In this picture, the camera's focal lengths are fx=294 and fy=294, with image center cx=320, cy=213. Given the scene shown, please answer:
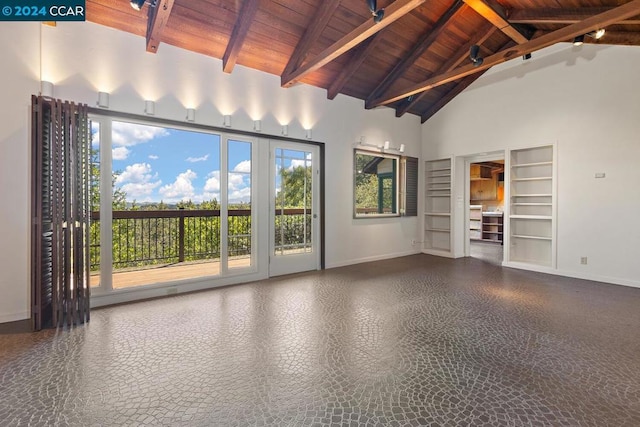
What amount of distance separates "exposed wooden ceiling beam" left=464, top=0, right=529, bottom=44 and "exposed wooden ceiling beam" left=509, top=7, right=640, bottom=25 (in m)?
0.15

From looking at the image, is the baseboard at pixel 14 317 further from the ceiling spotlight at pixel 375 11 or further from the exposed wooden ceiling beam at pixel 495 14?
the exposed wooden ceiling beam at pixel 495 14

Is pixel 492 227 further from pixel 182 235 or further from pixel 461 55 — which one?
pixel 182 235

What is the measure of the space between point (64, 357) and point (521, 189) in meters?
7.11

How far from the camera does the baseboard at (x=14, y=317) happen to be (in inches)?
119

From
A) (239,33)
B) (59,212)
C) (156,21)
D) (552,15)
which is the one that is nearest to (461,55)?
(552,15)

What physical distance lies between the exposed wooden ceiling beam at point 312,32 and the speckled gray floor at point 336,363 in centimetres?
353

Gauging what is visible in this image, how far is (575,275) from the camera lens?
4875 mm

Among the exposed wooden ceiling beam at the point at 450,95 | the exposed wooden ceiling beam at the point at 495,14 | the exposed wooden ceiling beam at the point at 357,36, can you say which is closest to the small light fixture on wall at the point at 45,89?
the exposed wooden ceiling beam at the point at 357,36

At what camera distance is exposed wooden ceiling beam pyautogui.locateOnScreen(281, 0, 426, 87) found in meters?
3.08

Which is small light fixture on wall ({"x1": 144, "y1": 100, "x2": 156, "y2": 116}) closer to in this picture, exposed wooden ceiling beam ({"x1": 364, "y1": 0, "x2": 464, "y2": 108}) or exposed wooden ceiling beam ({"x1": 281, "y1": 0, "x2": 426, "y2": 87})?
exposed wooden ceiling beam ({"x1": 281, "y1": 0, "x2": 426, "y2": 87})

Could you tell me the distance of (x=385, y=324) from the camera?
2992mm

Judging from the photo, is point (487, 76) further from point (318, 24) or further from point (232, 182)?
point (232, 182)

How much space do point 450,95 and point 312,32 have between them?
3.81m

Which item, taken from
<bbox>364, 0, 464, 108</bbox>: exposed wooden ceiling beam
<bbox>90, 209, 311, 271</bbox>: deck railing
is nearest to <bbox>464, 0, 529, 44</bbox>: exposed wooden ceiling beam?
<bbox>364, 0, 464, 108</bbox>: exposed wooden ceiling beam
